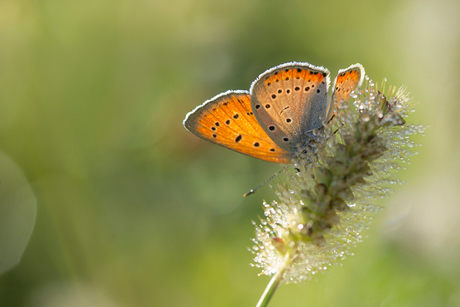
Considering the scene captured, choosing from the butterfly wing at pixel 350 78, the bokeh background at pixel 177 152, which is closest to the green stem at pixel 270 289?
the butterfly wing at pixel 350 78

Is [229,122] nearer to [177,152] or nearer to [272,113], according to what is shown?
[272,113]

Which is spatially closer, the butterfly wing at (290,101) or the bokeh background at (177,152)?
the butterfly wing at (290,101)

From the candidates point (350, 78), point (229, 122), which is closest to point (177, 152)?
point (229, 122)

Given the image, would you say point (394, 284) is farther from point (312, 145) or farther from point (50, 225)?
point (50, 225)

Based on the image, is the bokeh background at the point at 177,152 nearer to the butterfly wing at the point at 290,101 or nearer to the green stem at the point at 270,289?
the butterfly wing at the point at 290,101

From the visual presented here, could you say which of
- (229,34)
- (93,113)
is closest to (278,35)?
(229,34)

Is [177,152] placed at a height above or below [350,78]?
below

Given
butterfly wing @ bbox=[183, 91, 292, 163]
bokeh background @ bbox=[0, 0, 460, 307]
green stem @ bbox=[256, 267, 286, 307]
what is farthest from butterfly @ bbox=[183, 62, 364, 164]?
bokeh background @ bbox=[0, 0, 460, 307]
